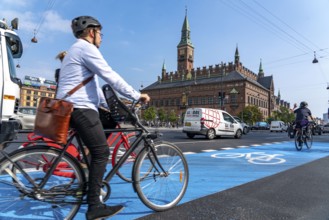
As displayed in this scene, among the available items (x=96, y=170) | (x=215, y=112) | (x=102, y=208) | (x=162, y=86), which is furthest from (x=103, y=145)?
(x=162, y=86)

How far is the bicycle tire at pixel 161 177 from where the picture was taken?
282cm

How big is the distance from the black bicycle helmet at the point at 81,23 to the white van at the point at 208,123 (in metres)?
13.3

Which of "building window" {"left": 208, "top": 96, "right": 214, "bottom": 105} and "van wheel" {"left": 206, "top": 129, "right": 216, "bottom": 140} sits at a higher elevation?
"building window" {"left": 208, "top": 96, "right": 214, "bottom": 105}

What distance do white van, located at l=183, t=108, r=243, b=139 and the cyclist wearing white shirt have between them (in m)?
13.2

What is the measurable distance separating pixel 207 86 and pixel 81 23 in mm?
91458

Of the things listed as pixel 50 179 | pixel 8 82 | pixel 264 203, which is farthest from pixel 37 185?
pixel 8 82

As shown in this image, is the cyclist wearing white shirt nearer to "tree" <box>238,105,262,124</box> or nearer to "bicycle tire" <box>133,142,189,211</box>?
"bicycle tire" <box>133,142,189,211</box>

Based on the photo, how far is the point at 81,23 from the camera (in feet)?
8.03

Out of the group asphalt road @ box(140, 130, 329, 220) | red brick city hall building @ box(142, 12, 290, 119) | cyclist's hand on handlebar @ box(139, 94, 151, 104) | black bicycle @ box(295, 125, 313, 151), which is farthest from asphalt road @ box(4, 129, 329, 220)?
red brick city hall building @ box(142, 12, 290, 119)

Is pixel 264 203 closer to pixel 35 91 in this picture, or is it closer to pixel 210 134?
pixel 210 134

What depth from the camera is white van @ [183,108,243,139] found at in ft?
50.5

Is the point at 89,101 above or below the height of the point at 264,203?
above

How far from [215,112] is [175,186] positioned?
13.3m

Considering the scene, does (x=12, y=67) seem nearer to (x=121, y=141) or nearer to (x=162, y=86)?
(x=121, y=141)
